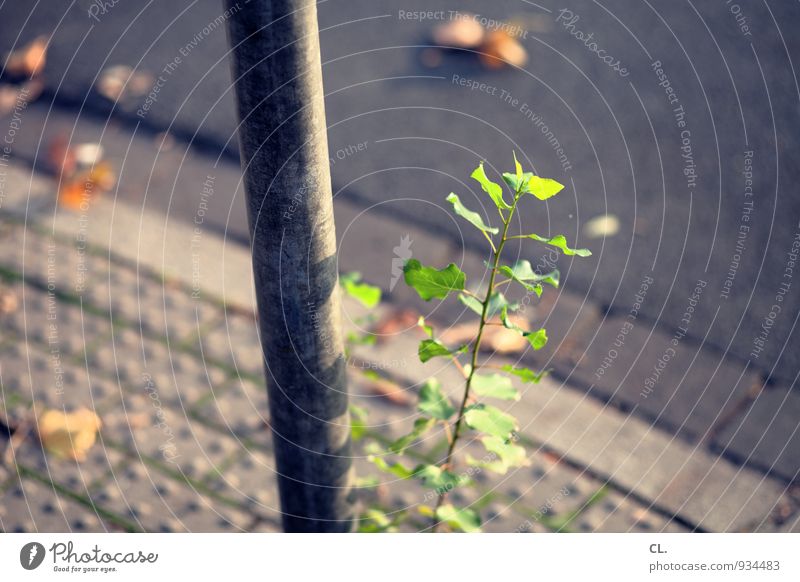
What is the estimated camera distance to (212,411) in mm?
2961

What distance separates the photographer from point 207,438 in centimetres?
288

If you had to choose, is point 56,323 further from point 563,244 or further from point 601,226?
point 563,244

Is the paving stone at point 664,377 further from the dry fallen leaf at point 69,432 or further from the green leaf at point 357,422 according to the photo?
the dry fallen leaf at point 69,432

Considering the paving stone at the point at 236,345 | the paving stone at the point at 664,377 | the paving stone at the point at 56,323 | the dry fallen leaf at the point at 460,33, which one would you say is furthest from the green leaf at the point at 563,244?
the dry fallen leaf at the point at 460,33

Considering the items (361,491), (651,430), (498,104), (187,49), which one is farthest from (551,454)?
(187,49)

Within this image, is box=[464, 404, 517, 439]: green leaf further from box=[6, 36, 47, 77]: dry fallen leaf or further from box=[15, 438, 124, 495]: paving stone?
box=[6, 36, 47, 77]: dry fallen leaf

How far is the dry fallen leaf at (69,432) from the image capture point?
283 cm

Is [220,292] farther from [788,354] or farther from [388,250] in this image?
[788,354]

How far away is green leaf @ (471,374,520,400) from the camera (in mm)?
1967

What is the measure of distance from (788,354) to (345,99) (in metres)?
2.07

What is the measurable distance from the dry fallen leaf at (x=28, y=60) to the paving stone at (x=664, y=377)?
2758 millimetres

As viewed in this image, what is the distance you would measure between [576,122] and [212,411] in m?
2.05
